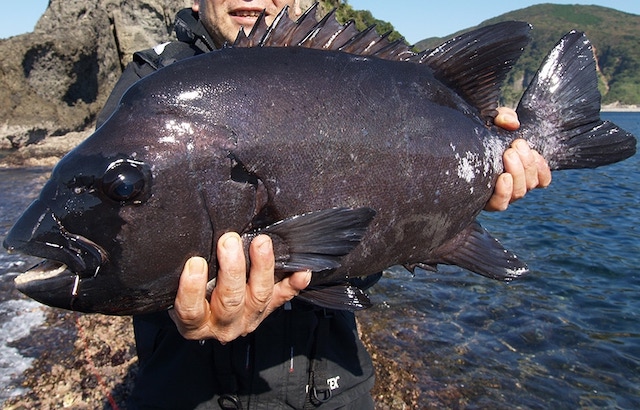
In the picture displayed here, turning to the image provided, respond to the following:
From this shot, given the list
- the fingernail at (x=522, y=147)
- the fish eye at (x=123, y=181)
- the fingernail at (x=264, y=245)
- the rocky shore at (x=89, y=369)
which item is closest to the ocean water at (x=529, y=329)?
the rocky shore at (x=89, y=369)

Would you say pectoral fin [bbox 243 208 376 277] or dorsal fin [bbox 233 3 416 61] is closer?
pectoral fin [bbox 243 208 376 277]

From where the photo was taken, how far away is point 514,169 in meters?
2.65

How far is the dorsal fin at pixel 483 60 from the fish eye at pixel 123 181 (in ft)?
5.12

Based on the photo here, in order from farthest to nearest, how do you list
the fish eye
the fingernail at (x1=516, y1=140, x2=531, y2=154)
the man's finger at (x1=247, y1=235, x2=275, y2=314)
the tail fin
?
1. the tail fin
2. the fingernail at (x1=516, y1=140, x2=531, y2=154)
3. the man's finger at (x1=247, y1=235, x2=275, y2=314)
4. the fish eye

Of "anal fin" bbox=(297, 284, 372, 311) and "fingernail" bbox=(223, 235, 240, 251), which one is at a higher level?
"fingernail" bbox=(223, 235, 240, 251)

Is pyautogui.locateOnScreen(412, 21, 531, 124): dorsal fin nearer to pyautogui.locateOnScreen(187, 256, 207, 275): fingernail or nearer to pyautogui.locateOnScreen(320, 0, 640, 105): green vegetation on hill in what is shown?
pyautogui.locateOnScreen(187, 256, 207, 275): fingernail

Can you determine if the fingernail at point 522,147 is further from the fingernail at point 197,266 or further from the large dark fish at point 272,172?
the fingernail at point 197,266

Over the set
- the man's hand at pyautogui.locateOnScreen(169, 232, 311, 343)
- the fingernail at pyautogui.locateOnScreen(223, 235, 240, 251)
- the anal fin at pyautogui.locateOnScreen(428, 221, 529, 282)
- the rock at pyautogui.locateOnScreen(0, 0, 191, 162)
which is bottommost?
the anal fin at pyautogui.locateOnScreen(428, 221, 529, 282)

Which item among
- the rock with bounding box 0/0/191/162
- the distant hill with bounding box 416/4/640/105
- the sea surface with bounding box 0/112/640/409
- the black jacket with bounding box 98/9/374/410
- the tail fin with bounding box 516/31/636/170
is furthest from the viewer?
the distant hill with bounding box 416/4/640/105

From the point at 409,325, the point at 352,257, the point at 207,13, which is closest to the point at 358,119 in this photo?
the point at 352,257

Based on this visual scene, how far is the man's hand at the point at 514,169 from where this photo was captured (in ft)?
8.69

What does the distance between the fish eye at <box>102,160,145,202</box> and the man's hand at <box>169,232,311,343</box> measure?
1.04ft

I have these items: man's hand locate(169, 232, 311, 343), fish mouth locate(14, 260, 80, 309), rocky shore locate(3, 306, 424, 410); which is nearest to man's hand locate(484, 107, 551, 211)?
man's hand locate(169, 232, 311, 343)

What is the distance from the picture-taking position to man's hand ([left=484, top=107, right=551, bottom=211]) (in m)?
2.65
